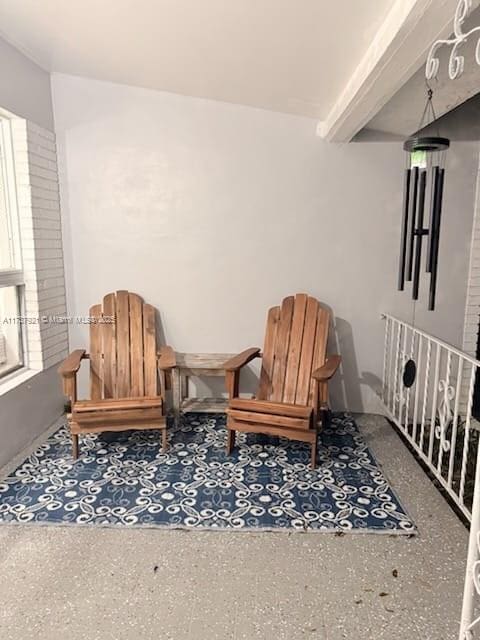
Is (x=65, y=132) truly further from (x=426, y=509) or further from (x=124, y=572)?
(x=426, y=509)

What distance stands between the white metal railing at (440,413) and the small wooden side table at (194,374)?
1.31 metres

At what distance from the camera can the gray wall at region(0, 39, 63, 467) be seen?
2.84 metres

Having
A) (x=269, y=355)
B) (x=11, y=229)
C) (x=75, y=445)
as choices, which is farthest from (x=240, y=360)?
(x=11, y=229)

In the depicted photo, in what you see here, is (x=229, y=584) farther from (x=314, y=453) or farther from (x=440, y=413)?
(x=440, y=413)

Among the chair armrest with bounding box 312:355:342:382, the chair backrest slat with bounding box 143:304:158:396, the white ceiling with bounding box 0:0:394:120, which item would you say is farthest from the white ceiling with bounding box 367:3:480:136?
the chair backrest slat with bounding box 143:304:158:396

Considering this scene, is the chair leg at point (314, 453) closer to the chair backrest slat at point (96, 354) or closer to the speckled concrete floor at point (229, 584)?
the speckled concrete floor at point (229, 584)

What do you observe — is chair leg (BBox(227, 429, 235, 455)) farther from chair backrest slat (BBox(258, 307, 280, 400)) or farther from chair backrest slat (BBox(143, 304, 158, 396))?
chair backrest slat (BBox(143, 304, 158, 396))

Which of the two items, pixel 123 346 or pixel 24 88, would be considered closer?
pixel 24 88

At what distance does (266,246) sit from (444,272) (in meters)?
1.42

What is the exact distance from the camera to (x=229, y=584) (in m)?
1.88

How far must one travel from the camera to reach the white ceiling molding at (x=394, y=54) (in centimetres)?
158

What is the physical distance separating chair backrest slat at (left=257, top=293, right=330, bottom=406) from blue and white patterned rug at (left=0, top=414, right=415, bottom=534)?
0.36 m

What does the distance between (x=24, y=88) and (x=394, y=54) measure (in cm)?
244

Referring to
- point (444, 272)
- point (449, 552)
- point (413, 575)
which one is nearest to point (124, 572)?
point (413, 575)
